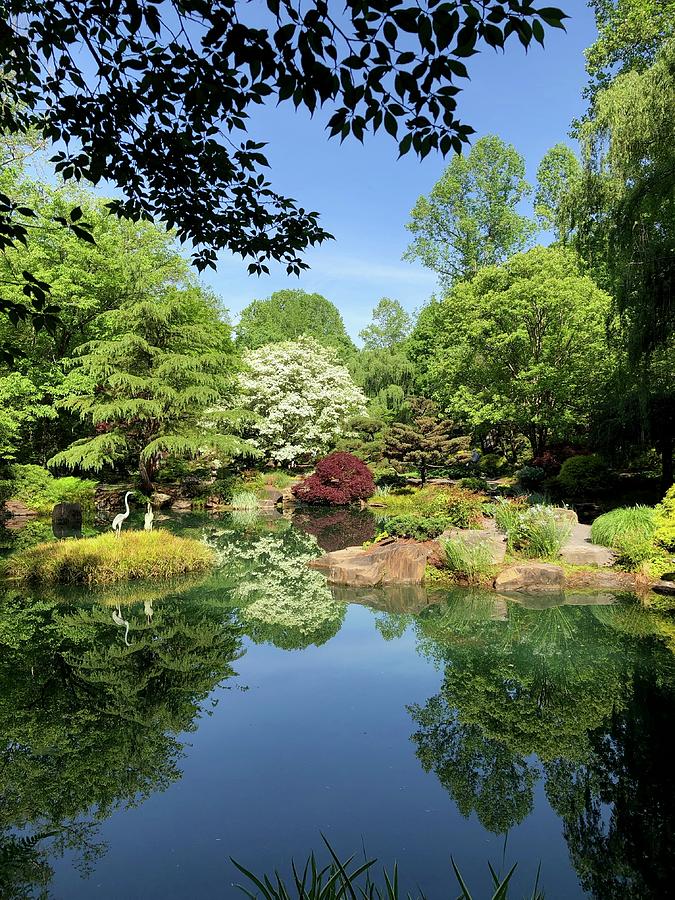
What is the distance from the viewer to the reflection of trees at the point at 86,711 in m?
3.53

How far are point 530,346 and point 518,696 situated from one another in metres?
13.8

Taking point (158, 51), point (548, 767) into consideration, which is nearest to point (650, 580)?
point (548, 767)

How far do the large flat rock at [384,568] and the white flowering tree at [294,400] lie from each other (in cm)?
1404

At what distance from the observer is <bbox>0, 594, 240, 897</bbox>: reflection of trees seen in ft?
11.6

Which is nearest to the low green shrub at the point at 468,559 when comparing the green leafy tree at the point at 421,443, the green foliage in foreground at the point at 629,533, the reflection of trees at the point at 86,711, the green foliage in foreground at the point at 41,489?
the green foliage in foreground at the point at 629,533

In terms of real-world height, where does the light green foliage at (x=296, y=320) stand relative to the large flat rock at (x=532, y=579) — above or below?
above

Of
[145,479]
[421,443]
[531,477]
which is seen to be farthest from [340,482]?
[145,479]

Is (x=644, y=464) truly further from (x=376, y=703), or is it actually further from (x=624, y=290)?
(x=376, y=703)

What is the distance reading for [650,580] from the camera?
862cm

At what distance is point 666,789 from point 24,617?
751cm

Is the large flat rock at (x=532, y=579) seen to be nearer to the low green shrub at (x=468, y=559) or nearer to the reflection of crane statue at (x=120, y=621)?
the low green shrub at (x=468, y=559)

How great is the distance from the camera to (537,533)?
383 inches

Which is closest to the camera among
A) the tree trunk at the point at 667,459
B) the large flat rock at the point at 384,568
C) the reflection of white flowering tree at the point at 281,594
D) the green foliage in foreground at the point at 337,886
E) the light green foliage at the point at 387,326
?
the green foliage in foreground at the point at 337,886

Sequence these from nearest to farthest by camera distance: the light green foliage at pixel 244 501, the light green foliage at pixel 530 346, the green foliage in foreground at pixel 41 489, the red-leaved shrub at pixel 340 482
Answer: the light green foliage at pixel 530 346
the green foliage in foreground at pixel 41 489
the light green foliage at pixel 244 501
the red-leaved shrub at pixel 340 482
